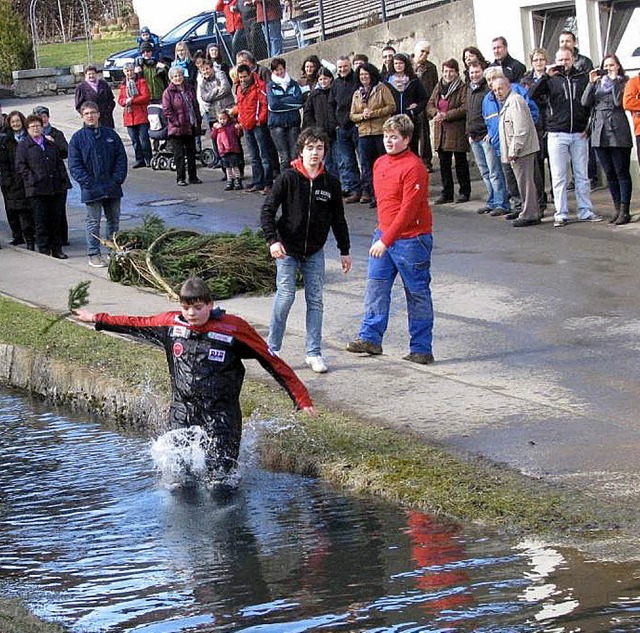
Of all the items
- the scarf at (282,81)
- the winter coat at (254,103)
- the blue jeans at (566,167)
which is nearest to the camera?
the blue jeans at (566,167)

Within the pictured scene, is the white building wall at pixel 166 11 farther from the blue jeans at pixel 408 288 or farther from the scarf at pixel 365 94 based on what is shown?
the blue jeans at pixel 408 288

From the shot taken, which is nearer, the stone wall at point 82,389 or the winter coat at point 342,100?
the stone wall at point 82,389

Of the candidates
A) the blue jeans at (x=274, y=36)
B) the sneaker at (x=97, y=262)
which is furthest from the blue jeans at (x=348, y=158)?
the blue jeans at (x=274, y=36)

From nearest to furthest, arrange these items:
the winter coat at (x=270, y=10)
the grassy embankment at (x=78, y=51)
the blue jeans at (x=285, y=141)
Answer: the blue jeans at (x=285, y=141) → the winter coat at (x=270, y=10) → the grassy embankment at (x=78, y=51)

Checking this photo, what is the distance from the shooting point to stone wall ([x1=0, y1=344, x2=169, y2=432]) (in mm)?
10812

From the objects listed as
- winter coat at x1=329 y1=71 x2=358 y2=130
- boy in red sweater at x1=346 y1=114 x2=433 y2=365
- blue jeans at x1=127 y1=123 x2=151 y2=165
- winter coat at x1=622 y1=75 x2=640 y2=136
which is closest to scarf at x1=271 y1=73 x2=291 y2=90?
winter coat at x1=329 y1=71 x2=358 y2=130

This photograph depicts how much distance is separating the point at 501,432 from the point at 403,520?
1442mm

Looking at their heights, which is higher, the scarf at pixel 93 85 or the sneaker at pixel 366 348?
the scarf at pixel 93 85

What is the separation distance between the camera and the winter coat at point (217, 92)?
74.3ft

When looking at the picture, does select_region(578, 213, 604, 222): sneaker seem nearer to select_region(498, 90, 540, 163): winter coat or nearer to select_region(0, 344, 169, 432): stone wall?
select_region(498, 90, 540, 163): winter coat

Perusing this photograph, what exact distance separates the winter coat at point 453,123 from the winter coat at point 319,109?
171cm

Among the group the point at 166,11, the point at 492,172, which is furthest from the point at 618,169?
the point at 166,11

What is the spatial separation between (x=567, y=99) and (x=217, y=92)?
7.76 meters

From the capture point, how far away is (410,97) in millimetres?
18703
